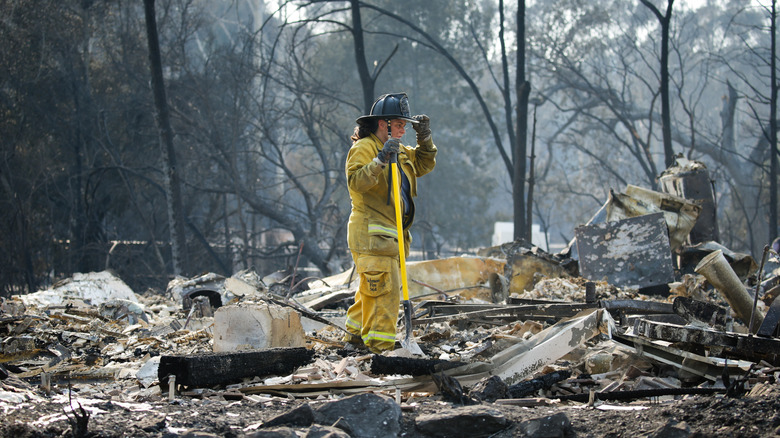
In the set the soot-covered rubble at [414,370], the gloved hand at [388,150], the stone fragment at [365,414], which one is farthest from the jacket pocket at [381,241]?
the stone fragment at [365,414]

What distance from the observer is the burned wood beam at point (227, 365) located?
444cm

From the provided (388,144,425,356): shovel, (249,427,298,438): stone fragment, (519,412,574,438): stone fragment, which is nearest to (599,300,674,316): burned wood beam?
(388,144,425,356): shovel

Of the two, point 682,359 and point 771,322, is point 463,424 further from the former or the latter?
point 771,322

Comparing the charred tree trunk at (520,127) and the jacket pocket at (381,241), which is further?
the charred tree trunk at (520,127)

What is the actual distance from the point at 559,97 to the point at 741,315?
4343 cm

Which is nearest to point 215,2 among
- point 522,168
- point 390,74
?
point 390,74

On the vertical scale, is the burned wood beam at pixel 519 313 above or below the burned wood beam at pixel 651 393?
above

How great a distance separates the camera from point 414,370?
14.8 ft

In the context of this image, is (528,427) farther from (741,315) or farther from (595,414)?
(741,315)

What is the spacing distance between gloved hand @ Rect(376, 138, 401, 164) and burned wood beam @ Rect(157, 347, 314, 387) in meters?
1.50

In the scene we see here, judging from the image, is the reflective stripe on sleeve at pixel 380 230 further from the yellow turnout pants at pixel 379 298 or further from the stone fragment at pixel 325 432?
the stone fragment at pixel 325 432

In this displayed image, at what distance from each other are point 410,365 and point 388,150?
165cm

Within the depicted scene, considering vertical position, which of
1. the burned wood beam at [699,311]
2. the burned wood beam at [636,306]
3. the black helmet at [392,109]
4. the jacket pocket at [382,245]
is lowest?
the burned wood beam at [636,306]

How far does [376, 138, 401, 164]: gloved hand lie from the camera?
5.30 m
